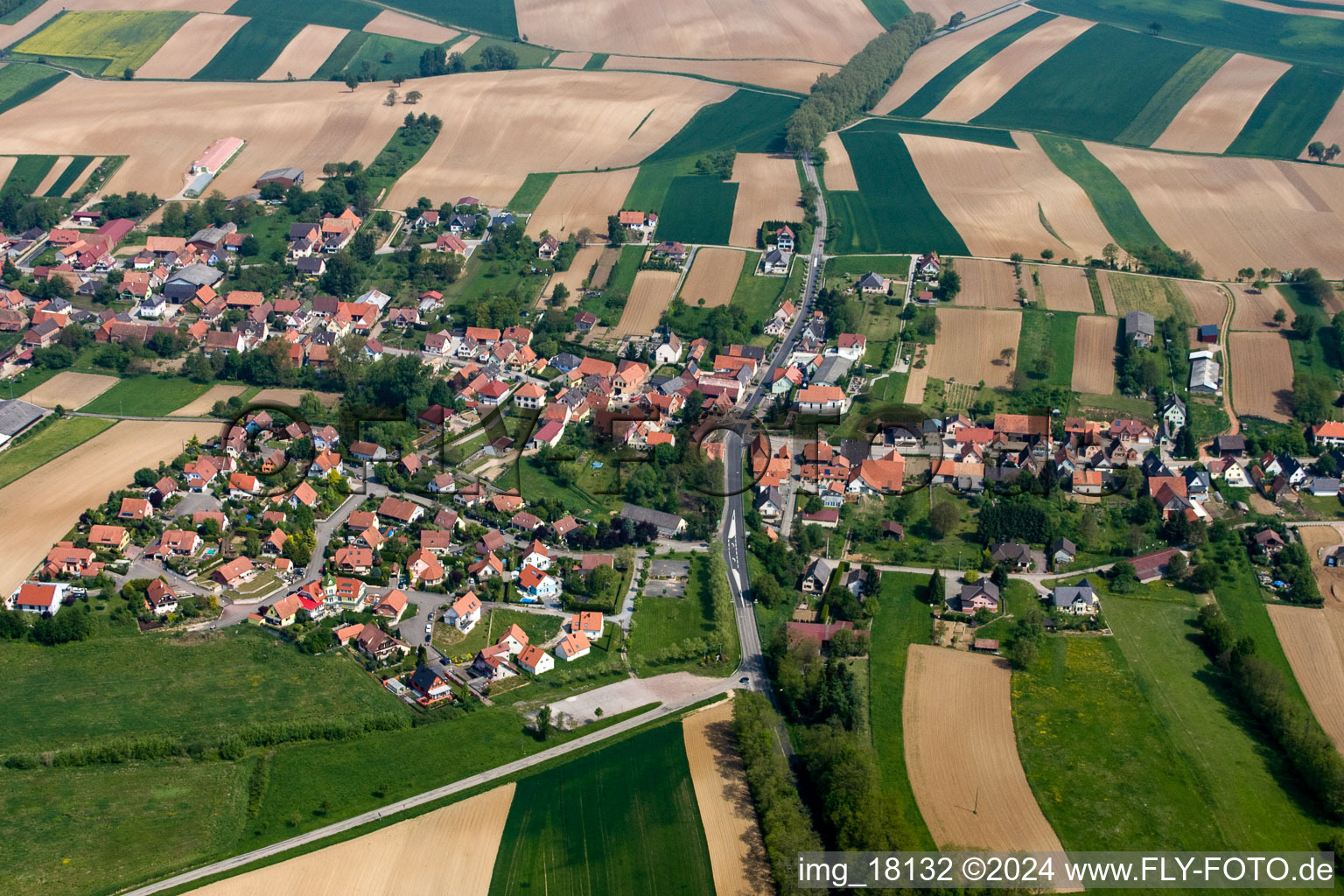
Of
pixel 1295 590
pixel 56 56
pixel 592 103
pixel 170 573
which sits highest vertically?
pixel 56 56

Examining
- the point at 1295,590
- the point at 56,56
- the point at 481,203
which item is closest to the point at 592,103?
the point at 481,203

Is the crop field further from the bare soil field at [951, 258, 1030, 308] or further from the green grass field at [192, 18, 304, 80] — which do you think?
the green grass field at [192, 18, 304, 80]

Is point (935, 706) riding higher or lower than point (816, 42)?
lower

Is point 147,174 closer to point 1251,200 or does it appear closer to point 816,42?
point 816,42

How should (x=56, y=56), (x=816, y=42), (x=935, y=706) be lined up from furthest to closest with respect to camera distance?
(x=816, y=42) → (x=56, y=56) → (x=935, y=706)

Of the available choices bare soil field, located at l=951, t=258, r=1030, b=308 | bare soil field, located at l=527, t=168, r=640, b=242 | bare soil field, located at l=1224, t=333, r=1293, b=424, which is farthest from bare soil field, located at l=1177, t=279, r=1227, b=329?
bare soil field, located at l=527, t=168, r=640, b=242

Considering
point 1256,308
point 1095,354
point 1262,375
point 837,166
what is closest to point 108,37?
point 837,166

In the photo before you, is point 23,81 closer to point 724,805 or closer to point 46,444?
point 46,444
